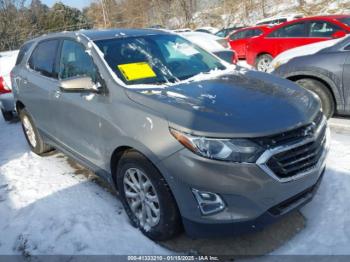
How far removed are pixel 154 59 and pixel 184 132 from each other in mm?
1293

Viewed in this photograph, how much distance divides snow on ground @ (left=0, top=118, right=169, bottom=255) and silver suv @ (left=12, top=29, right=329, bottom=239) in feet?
0.75

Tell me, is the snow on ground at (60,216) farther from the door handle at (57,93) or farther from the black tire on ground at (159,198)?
the door handle at (57,93)

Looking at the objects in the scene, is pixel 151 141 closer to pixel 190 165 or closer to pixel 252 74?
pixel 190 165

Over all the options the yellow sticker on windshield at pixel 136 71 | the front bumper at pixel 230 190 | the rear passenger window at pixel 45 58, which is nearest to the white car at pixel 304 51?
the yellow sticker on windshield at pixel 136 71

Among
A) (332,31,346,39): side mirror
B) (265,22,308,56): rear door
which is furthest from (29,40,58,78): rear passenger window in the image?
(265,22,308,56): rear door

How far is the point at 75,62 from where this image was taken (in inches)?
142

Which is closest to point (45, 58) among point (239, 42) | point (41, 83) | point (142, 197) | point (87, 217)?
point (41, 83)

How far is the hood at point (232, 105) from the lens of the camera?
2342mm

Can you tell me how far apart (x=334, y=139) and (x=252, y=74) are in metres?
1.78

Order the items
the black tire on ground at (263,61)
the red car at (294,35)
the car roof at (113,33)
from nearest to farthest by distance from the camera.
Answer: the car roof at (113,33) < the red car at (294,35) < the black tire on ground at (263,61)

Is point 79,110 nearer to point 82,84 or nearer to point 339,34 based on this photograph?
point 82,84

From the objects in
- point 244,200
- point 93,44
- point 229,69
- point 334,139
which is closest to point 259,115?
point 244,200

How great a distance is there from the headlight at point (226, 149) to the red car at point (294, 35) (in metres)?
6.73

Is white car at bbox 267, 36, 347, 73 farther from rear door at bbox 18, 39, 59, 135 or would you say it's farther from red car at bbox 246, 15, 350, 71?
rear door at bbox 18, 39, 59, 135
